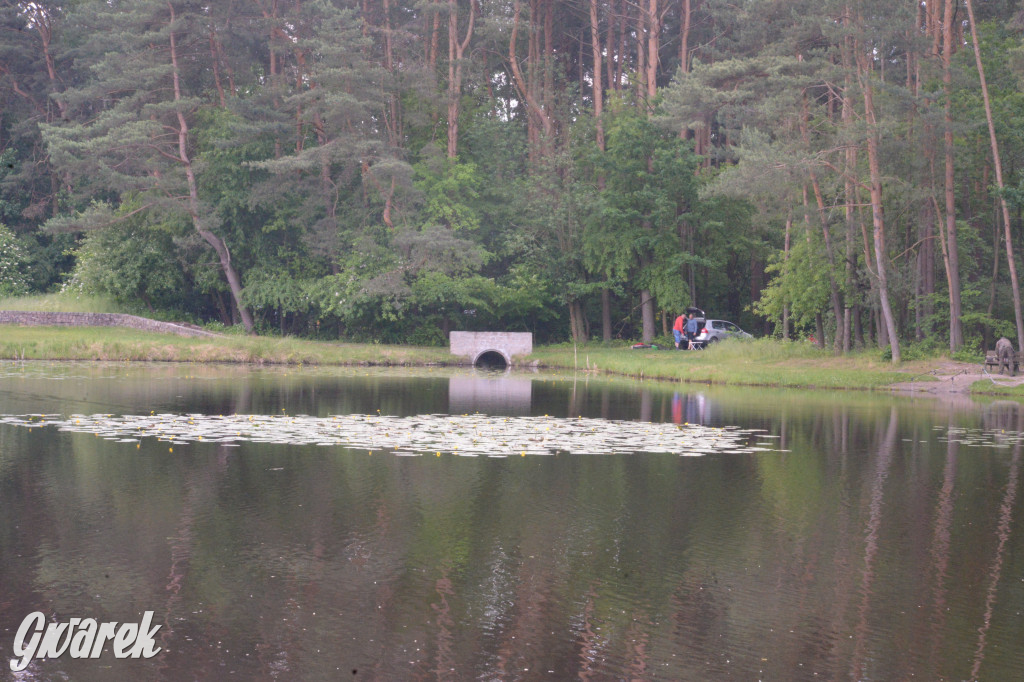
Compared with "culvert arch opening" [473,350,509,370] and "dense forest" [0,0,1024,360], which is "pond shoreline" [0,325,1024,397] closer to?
"culvert arch opening" [473,350,509,370]

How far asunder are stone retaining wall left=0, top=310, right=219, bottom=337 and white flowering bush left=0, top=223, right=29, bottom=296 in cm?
803

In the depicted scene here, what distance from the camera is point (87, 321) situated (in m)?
50.0

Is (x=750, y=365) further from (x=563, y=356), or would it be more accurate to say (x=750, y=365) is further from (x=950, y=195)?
(x=563, y=356)

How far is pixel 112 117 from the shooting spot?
49.4 meters

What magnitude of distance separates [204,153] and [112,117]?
4.77 m

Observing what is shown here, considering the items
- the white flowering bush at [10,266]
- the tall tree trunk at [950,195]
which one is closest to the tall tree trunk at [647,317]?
the tall tree trunk at [950,195]

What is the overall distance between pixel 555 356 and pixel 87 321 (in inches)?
869

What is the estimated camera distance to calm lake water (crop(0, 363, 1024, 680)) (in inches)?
309

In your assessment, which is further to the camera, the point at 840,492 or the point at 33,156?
the point at 33,156

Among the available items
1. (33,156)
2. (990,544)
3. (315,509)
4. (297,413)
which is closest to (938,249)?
(297,413)

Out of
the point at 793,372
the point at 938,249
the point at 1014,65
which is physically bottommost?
the point at 793,372

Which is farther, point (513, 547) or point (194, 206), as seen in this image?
point (194, 206)

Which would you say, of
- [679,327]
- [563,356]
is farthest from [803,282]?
[563,356]

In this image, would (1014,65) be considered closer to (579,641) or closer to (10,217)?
(579,641)
